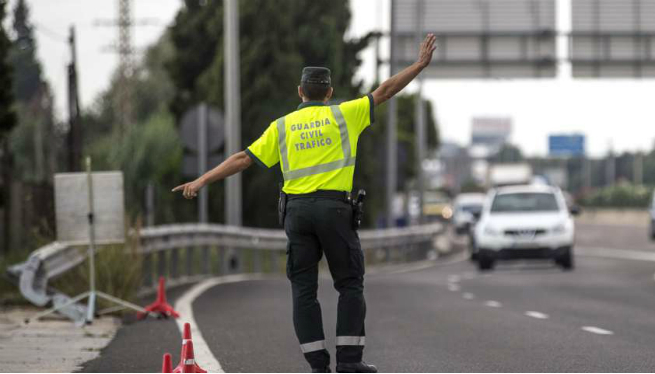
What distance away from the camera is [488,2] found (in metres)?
39.9

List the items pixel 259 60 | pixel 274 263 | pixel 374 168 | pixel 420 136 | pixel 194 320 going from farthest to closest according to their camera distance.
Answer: pixel 420 136 → pixel 374 168 → pixel 259 60 → pixel 274 263 → pixel 194 320

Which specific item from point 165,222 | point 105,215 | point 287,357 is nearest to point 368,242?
point 165,222

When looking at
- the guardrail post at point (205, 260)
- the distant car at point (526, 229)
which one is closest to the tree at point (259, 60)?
the distant car at point (526, 229)

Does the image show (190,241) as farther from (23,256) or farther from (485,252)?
(485,252)

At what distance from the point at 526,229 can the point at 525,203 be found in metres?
1.28

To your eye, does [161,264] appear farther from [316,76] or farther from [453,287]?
[316,76]

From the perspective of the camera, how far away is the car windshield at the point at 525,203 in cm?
2644

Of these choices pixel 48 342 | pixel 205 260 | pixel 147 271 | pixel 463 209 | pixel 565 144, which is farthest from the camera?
pixel 565 144

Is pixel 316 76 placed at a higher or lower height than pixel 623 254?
higher

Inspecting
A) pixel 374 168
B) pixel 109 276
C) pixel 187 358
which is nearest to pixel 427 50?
pixel 187 358

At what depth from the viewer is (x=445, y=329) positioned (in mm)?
11766

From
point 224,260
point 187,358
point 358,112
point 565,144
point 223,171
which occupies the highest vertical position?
point 358,112

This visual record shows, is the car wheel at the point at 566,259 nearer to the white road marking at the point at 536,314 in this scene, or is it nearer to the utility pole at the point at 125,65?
the white road marking at the point at 536,314

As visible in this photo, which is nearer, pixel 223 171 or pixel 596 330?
pixel 223 171
